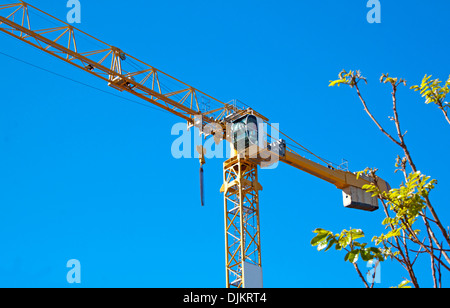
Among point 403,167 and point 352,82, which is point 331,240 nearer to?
point 403,167

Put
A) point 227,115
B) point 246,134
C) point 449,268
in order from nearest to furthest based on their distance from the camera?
point 449,268 → point 246,134 → point 227,115

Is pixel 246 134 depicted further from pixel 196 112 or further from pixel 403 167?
pixel 403 167

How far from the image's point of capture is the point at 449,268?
5.91 m

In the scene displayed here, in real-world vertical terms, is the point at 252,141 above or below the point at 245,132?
below

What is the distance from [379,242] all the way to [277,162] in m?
35.2

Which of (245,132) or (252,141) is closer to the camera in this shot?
(245,132)

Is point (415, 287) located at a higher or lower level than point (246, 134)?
lower

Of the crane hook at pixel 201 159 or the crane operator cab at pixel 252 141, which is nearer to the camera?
the crane hook at pixel 201 159

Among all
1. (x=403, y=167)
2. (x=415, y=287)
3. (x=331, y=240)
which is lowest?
(x=415, y=287)

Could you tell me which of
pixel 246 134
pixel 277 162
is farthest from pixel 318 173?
pixel 246 134

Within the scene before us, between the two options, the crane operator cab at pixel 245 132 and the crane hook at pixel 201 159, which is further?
the crane operator cab at pixel 245 132

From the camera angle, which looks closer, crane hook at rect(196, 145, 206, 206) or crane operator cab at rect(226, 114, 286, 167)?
crane hook at rect(196, 145, 206, 206)

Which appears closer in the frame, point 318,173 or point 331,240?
point 331,240

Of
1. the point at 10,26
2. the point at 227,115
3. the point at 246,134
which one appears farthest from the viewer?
the point at 227,115
